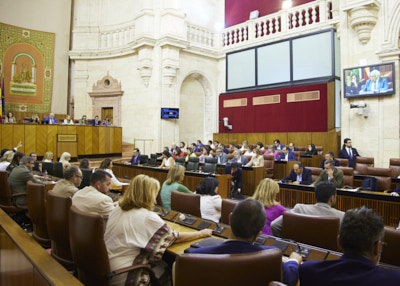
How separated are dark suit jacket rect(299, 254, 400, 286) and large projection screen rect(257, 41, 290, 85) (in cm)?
1110

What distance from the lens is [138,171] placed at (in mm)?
8445

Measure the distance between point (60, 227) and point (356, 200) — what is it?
393cm

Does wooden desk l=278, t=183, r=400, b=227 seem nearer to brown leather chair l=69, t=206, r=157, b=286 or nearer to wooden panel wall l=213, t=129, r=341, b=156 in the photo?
brown leather chair l=69, t=206, r=157, b=286

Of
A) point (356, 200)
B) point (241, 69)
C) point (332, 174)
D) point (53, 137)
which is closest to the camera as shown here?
point (356, 200)

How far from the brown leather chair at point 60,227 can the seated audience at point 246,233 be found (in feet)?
4.30

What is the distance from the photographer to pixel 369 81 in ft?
26.1

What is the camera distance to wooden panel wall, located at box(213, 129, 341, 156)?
9922 mm

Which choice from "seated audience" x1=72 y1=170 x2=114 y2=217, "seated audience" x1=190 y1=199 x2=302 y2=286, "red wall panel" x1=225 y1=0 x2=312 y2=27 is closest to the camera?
"seated audience" x1=190 y1=199 x2=302 y2=286

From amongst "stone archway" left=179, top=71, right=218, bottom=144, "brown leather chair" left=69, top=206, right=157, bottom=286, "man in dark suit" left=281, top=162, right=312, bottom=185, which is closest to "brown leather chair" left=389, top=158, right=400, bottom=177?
"man in dark suit" left=281, top=162, right=312, bottom=185

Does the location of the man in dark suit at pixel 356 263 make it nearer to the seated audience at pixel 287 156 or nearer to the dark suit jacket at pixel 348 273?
the dark suit jacket at pixel 348 273

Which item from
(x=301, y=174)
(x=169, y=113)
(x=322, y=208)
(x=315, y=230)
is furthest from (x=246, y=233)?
(x=169, y=113)

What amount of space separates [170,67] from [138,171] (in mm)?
5518

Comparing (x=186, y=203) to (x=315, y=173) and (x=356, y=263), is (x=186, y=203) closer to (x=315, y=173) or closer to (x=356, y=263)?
(x=356, y=263)

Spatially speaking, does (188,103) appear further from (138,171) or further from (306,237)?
(306,237)
